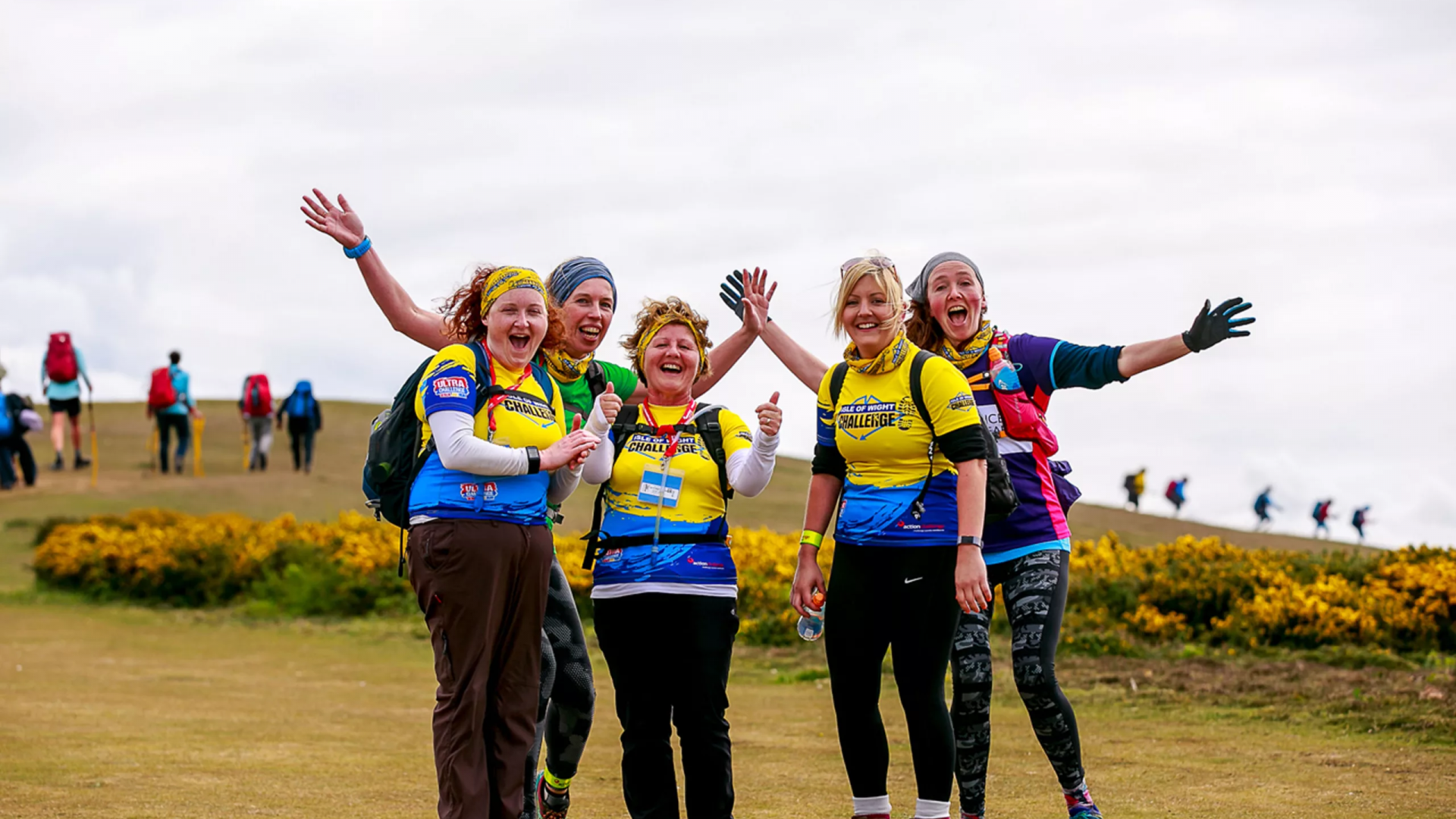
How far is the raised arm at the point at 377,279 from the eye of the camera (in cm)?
548

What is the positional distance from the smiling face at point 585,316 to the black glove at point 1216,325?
2.31 metres

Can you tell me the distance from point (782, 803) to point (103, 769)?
375cm

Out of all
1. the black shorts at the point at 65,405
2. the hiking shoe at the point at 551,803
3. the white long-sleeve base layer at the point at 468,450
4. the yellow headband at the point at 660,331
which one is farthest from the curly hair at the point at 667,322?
the black shorts at the point at 65,405

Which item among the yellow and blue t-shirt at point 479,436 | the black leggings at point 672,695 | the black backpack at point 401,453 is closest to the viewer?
the yellow and blue t-shirt at point 479,436

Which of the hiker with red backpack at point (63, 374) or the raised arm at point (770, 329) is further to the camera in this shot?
the hiker with red backpack at point (63, 374)

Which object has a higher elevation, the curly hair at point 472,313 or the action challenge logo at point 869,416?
the curly hair at point 472,313

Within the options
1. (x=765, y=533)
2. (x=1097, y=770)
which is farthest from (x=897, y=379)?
(x=765, y=533)

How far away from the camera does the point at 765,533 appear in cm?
1653

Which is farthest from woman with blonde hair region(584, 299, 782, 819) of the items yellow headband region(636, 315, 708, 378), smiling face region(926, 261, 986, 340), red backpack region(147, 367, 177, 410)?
red backpack region(147, 367, 177, 410)

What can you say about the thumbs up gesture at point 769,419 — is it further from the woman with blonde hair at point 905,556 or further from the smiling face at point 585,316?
the smiling face at point 585,316

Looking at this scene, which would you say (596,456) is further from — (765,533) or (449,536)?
(765,533)

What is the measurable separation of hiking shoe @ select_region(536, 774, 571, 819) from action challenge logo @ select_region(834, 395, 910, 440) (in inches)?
78.5

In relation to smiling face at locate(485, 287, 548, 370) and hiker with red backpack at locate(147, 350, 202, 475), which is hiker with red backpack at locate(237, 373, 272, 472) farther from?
smiling face at locate(485, 287, 548, 370)

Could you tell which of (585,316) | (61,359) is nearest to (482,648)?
(585,316)
